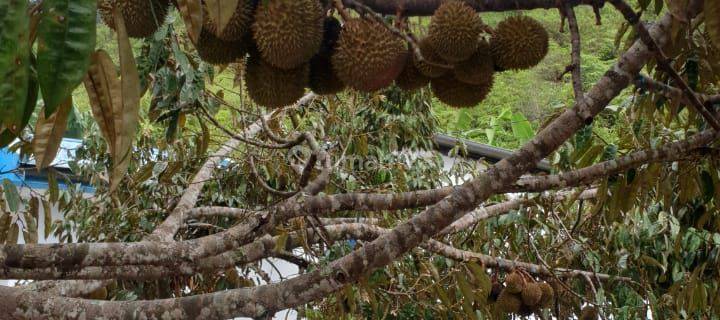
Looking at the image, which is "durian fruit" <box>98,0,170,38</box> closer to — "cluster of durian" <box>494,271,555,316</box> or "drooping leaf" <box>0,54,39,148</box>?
"drooping leaf" <box>0,54,39,148</box>

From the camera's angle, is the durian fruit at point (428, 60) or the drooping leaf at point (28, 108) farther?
the durian fruit at point (428, 60)

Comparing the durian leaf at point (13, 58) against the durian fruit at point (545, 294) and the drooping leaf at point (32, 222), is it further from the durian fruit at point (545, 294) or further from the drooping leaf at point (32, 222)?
the durian fruit at point (545, 294)

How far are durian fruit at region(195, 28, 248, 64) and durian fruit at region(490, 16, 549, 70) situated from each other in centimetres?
43

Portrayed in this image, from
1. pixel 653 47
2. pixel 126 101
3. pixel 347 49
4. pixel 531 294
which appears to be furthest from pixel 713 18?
pixel 531 294

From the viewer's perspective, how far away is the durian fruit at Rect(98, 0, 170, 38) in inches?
40.1

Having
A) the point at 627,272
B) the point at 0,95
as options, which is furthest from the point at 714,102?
the point at 627,272

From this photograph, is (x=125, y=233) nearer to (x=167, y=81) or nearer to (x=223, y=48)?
(x=167, y=81)

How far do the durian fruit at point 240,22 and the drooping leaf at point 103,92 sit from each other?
306 mm

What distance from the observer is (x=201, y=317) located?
122 cm

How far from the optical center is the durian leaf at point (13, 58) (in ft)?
1.74

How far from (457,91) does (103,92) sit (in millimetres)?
663

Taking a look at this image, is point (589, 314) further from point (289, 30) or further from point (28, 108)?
point (28, 108)

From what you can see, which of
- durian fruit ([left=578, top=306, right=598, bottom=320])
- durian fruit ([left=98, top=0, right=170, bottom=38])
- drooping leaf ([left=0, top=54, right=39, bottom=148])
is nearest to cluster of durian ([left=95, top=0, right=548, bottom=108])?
durian fruit ([left=98, top=0, right=170, bottom=38])

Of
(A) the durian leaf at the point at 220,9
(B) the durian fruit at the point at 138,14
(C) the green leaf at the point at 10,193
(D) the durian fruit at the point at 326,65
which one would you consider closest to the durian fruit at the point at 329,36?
(D) the durian fruit at the point at 326,65
